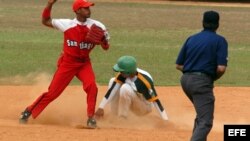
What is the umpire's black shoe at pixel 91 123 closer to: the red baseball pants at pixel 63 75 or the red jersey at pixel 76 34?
the red baseball pants at pixel 63 75

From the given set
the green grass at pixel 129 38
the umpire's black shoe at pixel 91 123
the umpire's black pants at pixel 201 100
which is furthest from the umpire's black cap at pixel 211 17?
the green grass at pixel 129 38

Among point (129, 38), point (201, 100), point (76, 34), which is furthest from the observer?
point (129, 38)

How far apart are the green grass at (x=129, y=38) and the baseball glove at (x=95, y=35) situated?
4.93 meters

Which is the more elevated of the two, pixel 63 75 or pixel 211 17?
pixel 211 17

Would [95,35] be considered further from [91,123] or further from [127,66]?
[91,123]

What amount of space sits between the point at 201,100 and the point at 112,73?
8.23m

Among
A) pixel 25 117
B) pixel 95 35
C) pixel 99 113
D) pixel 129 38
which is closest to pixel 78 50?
pixel 95 35

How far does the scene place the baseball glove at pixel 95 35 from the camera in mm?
10562

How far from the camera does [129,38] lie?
82.5 ft

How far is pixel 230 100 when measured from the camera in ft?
45.2

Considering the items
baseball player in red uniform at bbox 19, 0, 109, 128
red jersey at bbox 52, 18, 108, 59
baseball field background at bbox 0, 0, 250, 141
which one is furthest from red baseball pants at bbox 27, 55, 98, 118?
baseball field background at bbox 0, 0, 250, 141

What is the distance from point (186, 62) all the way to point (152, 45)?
1423 centimetres

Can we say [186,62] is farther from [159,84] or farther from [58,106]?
[159,84]

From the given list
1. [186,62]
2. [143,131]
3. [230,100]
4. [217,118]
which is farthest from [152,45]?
[186,62]
